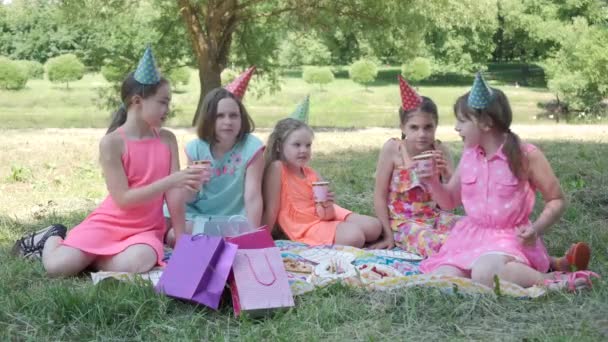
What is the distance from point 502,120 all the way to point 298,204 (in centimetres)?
152

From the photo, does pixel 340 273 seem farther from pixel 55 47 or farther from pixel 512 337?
pixel 55 47

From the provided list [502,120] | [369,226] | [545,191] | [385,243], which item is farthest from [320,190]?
[545,191]

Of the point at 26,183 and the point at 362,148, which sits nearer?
the point at 26,183

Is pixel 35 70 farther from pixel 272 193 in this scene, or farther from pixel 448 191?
pixel 448 191

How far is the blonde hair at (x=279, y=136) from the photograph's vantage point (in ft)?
16.0

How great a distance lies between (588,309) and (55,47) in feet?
127

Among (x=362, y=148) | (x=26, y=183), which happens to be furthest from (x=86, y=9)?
(x=26, y=183)

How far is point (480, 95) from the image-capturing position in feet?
12.4

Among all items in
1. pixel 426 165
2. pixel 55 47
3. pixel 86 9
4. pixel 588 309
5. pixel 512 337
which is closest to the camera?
pixel 512 337

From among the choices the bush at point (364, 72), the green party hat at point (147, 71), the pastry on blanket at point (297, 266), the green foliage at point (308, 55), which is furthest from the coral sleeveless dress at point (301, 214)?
the green foliage at point (308, 55)

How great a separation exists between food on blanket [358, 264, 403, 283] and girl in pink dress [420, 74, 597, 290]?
0.20 m

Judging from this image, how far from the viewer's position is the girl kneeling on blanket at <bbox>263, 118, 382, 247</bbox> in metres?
4.76

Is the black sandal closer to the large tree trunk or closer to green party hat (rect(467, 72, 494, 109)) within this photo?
green party hat (rect(467, 72, 494, 109))

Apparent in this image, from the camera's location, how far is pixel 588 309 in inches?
124
